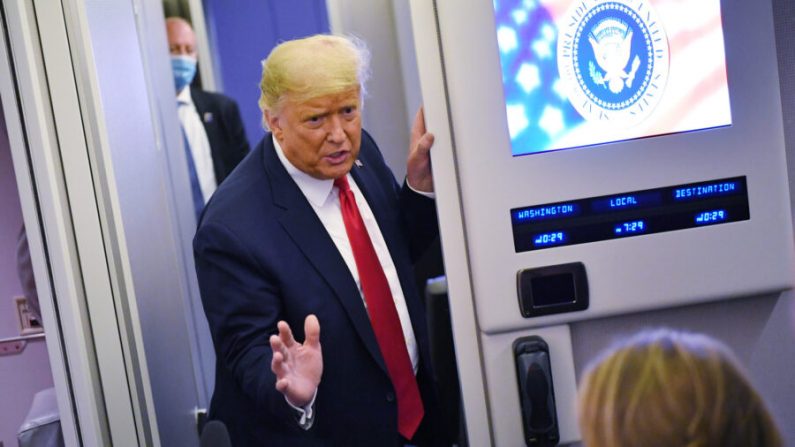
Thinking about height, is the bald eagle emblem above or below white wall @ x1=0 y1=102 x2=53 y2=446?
above

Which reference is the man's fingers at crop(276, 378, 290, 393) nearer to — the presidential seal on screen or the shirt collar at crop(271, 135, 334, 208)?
the shirt collar at crop(271, 135, 334, 208)

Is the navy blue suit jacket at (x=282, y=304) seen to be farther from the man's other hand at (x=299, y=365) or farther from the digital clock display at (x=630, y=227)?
the digital clock display at (x=630, y=227)

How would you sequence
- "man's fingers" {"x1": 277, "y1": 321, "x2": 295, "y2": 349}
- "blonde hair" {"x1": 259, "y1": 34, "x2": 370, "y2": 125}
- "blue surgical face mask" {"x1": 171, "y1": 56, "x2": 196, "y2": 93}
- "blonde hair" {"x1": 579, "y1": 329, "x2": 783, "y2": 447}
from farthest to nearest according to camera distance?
"blue surgical face mask" {"x1": 171, "y1": 56, "x2": 196, "y2": 93} < "blonde hair" {"x1": 259, "y1": 34, "x2": 370, "y2": 125} < "man's fingers" {"x1": 277, "y1": 321, "x2": 295, "y2": 349} < "blonde hair" {"x1": 579, "y1": 329, "x2": 783, "y2": 447}

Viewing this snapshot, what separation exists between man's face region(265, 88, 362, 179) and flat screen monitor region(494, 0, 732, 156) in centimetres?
47

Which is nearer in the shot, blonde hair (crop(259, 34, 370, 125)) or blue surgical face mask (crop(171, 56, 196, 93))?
blonde hair (crop(259, 34, 370, 125))

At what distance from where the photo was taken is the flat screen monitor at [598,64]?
5.58 ft

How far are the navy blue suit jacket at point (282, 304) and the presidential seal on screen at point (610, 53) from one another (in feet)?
1.69

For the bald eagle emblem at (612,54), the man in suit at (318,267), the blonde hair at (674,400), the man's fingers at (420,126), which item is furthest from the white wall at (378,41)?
the blonde hair at (674,400)

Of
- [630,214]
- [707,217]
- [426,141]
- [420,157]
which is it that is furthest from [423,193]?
[707,217]

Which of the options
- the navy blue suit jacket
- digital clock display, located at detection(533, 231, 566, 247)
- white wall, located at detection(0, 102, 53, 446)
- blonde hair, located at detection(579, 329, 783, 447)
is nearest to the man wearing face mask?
white wall, located at detection(0, 102, 53, 446)

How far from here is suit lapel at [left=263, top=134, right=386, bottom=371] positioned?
6.52 ft

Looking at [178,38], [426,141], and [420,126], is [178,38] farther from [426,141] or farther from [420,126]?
[426,141]

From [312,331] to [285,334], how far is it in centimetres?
7

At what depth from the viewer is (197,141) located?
14.9 feet
